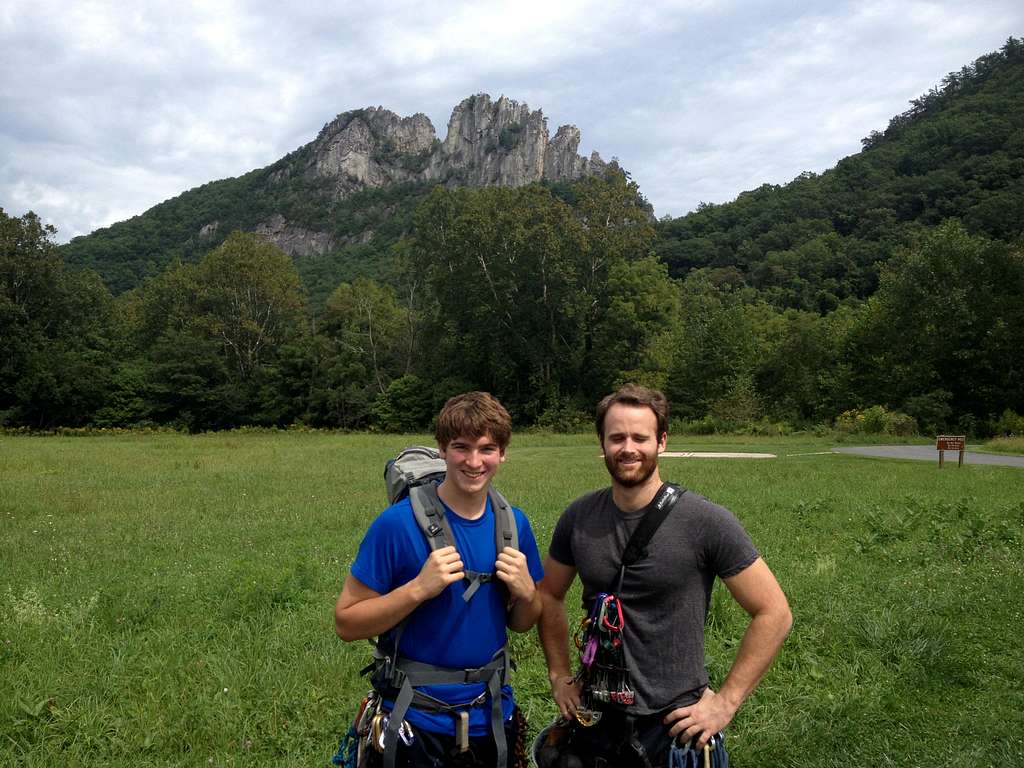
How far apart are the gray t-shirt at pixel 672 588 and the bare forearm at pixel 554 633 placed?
1.00ft

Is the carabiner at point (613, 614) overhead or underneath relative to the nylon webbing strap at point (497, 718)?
overhead

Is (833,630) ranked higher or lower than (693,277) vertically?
lower

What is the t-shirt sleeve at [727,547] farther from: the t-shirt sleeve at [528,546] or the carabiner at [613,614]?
the t-shirt sleeve at [528,546]

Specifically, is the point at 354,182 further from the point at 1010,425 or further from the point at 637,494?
the point at 637,494

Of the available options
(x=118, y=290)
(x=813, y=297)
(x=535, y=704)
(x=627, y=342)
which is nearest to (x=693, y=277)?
(x=813, y=297)

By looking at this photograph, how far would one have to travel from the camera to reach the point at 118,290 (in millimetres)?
89875

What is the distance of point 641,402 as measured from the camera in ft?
9.06

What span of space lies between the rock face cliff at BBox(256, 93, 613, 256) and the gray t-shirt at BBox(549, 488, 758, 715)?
154 meters

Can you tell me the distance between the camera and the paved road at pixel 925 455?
2170 cm

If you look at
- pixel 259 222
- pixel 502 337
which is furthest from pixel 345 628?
pixel 259 222

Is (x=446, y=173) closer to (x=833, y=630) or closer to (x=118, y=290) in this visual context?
(x=118, y=290)

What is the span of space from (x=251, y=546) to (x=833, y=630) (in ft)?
22.9

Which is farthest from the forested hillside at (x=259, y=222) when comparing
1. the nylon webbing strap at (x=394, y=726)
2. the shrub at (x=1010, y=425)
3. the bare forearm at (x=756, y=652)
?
the bare forearm at (x=756, y=652)

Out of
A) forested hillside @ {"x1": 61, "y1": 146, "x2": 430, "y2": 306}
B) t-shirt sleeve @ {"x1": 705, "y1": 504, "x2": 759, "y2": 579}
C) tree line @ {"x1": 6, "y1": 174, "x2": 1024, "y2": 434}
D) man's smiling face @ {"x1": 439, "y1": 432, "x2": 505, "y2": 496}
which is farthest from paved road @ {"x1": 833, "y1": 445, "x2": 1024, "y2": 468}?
forested hillside @ {"x1": 61, "y1": 146, "x2": 430, "y2": 306}
